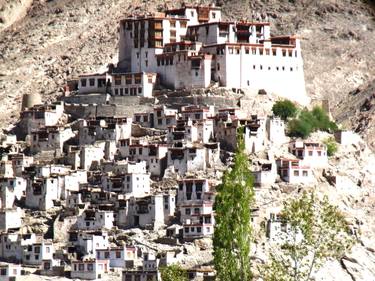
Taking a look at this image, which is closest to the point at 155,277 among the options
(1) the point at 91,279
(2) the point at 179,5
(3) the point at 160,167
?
(1) the point at 91,279

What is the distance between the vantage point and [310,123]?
253 ft

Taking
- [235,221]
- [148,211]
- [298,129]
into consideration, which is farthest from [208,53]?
[235,221]

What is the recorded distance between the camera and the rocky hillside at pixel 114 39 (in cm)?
Answer: 9550

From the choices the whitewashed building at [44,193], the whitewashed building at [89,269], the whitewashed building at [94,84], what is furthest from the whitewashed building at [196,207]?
the whitewashed building at [94,84]

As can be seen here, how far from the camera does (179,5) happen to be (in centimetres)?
10069

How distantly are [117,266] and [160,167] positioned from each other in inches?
239

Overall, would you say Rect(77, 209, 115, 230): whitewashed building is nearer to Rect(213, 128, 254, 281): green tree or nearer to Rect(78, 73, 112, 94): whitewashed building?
Rect(78, 73, 112, 94): whitewashed building

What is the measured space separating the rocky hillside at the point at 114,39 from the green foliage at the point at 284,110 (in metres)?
18.3

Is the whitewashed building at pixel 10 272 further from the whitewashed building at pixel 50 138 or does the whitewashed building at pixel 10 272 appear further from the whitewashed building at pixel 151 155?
the whitewashed building at pixel 50 138

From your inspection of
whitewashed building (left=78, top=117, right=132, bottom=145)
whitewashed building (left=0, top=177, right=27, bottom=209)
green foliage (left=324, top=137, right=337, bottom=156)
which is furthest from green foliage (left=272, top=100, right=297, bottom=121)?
whitewashed building (left=0, top=177, right=27, bottom=209)

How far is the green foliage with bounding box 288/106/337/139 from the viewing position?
76.1 metres

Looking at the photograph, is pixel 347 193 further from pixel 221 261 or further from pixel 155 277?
pixel 221 261

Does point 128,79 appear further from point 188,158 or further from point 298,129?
point 298,129

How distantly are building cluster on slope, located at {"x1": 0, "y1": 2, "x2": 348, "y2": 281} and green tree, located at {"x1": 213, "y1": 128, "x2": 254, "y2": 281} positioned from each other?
2196 cm
